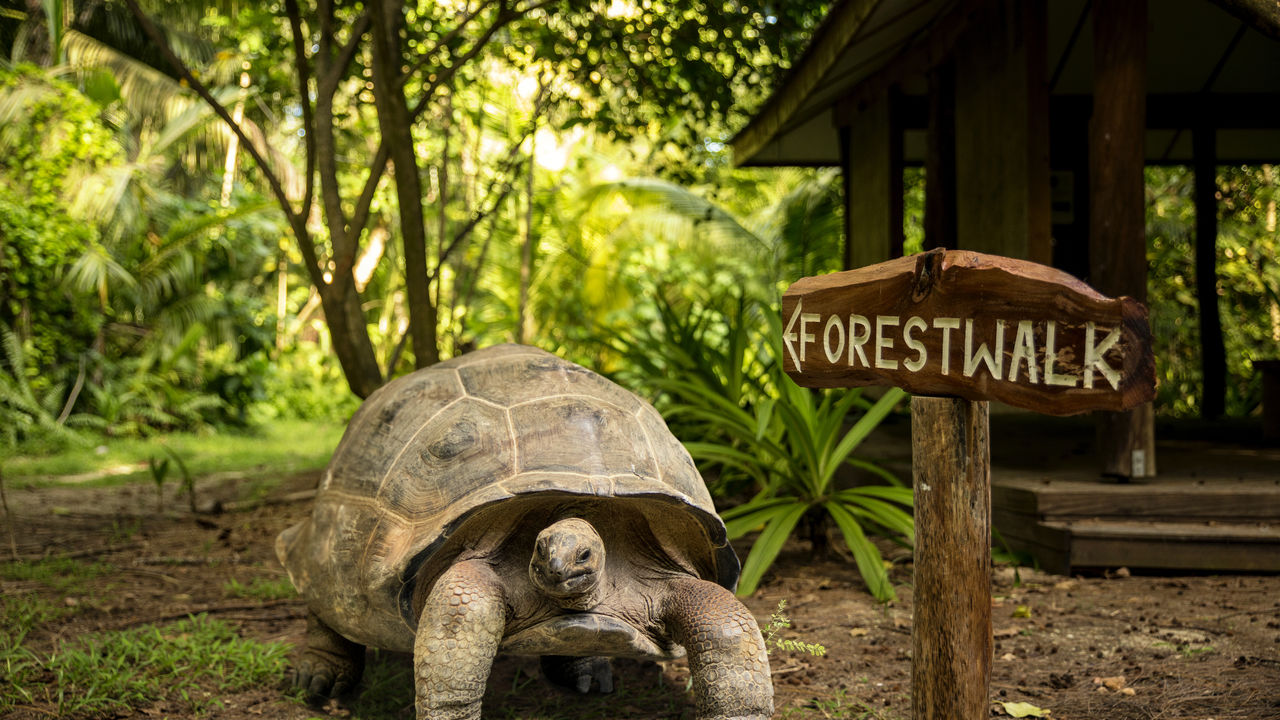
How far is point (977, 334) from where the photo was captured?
168 cm

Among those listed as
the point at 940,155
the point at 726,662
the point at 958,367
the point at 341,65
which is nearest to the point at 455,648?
the point at 726,662

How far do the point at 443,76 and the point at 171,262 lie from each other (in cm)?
747

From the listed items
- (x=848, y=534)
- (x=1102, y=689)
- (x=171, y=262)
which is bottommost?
(x=1102, y=689)

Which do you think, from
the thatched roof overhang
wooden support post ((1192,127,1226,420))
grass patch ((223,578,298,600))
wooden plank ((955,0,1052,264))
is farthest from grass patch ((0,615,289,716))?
wooden support post ((1192,127,1226,420))

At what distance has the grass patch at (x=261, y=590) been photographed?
3.72m

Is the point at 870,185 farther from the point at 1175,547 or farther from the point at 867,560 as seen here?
the point at 867,560

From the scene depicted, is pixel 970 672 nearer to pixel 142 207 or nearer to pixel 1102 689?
pixel 1102 689

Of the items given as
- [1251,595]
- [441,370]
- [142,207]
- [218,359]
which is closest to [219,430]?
[218,359]

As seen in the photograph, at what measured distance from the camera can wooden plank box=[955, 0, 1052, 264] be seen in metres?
5.07

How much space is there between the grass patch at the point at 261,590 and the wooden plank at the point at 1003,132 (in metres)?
4.02

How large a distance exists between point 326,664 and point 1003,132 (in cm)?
461

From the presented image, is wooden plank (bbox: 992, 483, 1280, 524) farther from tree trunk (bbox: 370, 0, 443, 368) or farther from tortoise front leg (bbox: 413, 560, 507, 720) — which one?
tree trunk (bbox: 370, 0, 443, 368)

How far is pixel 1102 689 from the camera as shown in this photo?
2.53 m

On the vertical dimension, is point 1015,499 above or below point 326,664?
above
